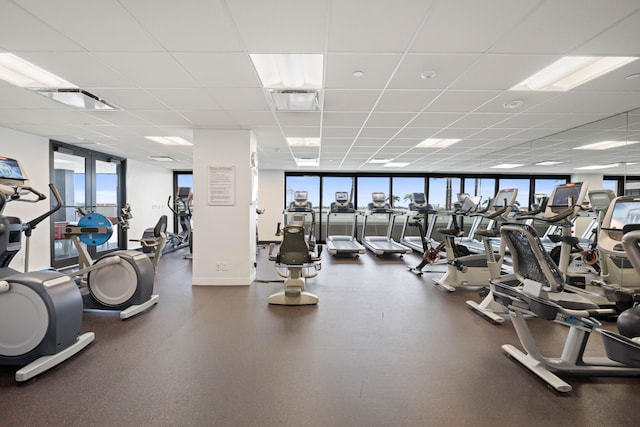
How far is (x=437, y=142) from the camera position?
579 cm

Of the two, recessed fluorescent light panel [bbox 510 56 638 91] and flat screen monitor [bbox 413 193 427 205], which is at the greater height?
recessed fluorescent light panel [bbox 510 56 638 91]

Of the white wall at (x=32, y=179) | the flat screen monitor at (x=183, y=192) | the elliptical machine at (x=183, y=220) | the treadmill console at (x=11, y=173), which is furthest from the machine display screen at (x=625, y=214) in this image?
the flat screen monitor at (x=183, y=192)

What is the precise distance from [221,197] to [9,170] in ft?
7.79

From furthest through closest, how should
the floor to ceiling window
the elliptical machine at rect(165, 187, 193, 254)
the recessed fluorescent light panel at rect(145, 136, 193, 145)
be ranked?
the elliptical machine at rect(165, 187, 193, 254) → the floor to ceiling window → the recessed fluorescent light panel at rect(145, 136, 193, 145)

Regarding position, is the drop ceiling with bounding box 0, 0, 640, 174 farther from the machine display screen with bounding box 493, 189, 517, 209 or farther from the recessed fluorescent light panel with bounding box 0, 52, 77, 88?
the machine display screen with bounding box 493, 189, 517, 209

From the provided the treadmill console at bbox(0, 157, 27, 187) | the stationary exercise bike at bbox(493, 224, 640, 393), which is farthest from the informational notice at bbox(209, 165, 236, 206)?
the stationary exercise bike at bbox(493, 224, 640, 393)

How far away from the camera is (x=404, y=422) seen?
6.02ft

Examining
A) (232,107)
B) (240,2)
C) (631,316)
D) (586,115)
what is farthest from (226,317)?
(586,115)

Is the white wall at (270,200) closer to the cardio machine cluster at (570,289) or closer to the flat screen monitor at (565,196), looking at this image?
the cardio machine cluster at (570,289)

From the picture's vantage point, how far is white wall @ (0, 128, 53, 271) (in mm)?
4883

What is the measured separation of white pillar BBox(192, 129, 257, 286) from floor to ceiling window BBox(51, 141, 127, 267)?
194 cm

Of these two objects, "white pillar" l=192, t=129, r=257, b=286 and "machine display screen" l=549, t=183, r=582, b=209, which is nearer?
"machine display screen" l=549, t=183, r=582, b=209

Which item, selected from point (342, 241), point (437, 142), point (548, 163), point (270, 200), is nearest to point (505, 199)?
point (437, 142)

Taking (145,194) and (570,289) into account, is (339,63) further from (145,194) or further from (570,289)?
(145,194)
